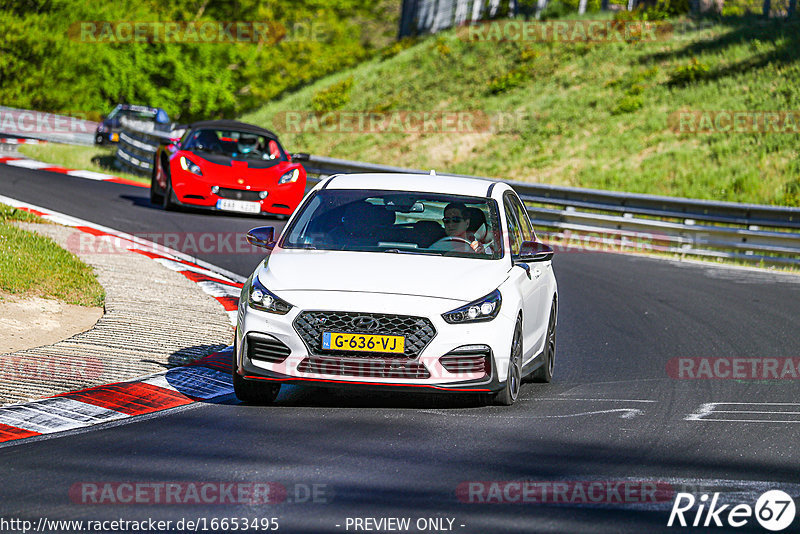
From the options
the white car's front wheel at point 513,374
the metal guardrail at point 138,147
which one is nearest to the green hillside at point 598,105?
the metal guardrail at point 138,147

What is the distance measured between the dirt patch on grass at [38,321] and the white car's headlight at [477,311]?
3.47 m

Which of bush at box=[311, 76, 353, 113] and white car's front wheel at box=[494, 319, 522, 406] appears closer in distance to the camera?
white car's front wheel at box=[494, 319, 522, 406]

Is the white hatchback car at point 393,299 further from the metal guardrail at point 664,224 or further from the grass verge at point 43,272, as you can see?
the metal guardrail at point 664,224

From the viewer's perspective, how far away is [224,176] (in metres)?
19.5

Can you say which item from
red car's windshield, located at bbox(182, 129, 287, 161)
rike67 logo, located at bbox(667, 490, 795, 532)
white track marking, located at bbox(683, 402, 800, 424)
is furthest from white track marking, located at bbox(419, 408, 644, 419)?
red car's windshield, located at bbox(182, 129, 287, 161)

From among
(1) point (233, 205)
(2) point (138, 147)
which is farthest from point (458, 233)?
(2) point (138, 147)

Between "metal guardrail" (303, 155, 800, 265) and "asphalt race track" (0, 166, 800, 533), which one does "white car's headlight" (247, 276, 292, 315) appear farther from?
"metal guardrail" (303, 155, 800, 265)

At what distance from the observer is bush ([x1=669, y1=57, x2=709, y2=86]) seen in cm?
4059

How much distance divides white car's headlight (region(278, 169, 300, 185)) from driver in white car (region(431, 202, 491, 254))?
11.5 metres

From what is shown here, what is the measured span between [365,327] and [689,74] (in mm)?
35523

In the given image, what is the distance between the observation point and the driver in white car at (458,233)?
8359 millimetres

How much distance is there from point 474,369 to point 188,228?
1105 centimetres

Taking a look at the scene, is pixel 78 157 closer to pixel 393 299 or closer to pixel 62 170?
pixel 62 170

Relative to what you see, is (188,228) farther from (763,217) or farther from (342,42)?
(342,42)
